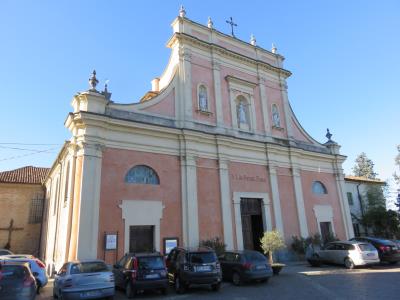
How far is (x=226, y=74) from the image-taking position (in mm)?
19844

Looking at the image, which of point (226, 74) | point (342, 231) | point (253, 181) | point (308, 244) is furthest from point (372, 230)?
point (226, 74)

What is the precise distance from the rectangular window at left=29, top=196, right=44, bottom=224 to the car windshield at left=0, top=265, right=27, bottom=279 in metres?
17.3

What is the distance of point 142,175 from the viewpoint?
14891mm

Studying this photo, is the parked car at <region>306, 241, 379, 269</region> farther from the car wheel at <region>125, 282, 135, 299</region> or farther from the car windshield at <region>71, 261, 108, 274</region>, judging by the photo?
the car windshield at <region>71, 261, 108, 274</region>

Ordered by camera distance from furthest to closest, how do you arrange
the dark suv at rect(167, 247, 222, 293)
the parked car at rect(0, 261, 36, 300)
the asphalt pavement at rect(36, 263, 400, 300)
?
the dark suv at rect(167, 247, 222, 293) → the asphalt pavement at rect(36, 263, 400, 300) → the parked car at rect(0, 261, 36, 300)

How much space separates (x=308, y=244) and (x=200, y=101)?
419 inches

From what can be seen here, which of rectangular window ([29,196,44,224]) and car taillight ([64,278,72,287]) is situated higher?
rectangular window ([29,196,44,224])

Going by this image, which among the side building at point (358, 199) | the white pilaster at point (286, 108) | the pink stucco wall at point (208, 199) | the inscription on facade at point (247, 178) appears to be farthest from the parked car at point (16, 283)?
the side building at point (358, 199)

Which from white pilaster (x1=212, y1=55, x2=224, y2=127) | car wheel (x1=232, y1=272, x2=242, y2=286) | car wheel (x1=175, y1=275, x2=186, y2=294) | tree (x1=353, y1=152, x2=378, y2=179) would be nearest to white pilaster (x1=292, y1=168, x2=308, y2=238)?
white pilaster (x1=212, y1=55, x2=224, y2=127)

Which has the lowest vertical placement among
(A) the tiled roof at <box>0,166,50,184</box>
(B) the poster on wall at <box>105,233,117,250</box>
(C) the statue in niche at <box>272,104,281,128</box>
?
(B) the poster on wall at <box>105,233,117,250</box>

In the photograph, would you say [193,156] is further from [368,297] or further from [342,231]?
[342,231]

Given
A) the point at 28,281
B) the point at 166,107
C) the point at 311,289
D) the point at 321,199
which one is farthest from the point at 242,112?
the point at 28,281

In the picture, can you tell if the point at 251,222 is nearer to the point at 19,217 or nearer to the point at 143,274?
the point at 143,274

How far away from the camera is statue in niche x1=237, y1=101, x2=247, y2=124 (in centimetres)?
1980
